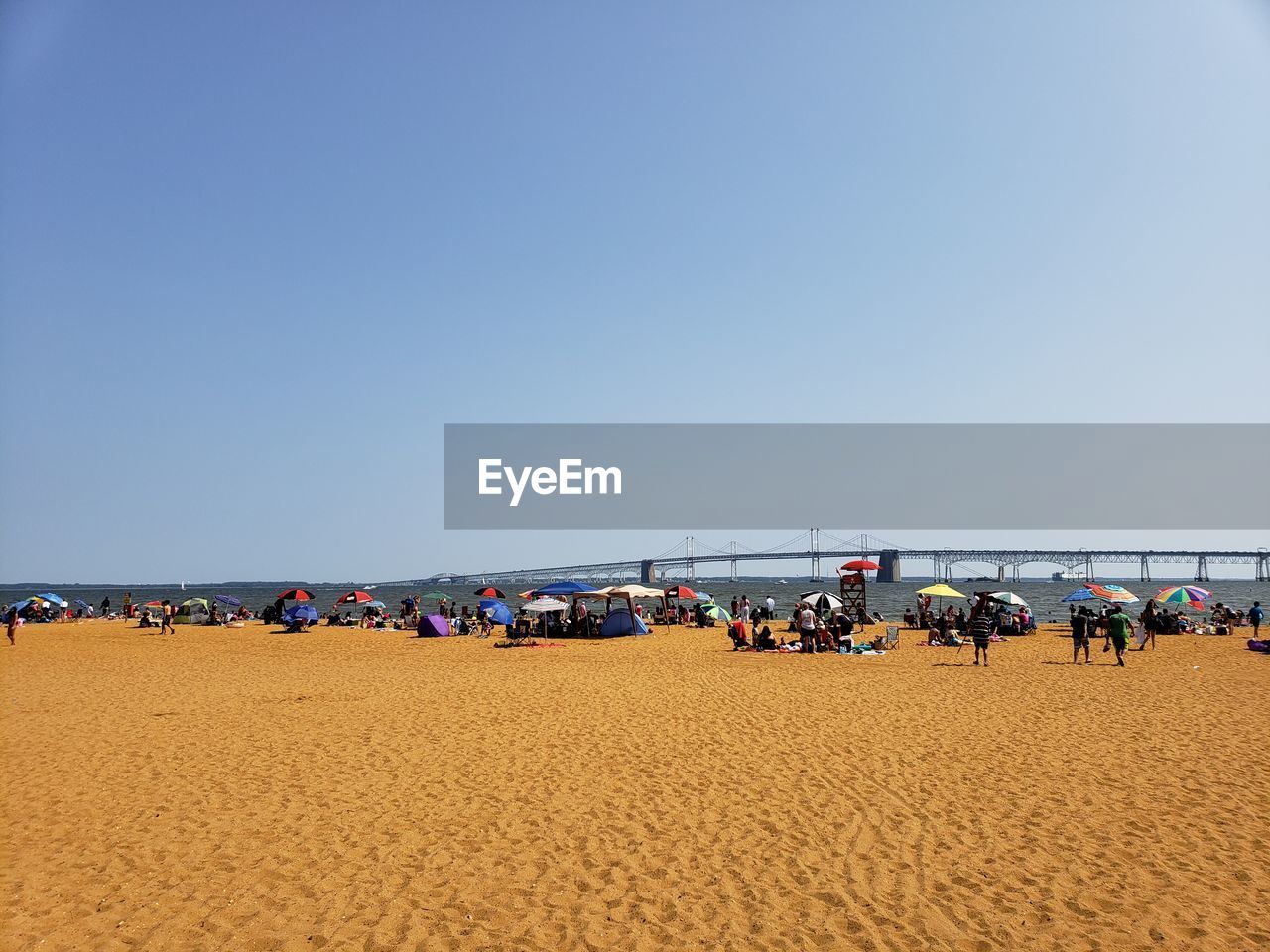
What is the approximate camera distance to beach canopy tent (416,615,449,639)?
1172 inches

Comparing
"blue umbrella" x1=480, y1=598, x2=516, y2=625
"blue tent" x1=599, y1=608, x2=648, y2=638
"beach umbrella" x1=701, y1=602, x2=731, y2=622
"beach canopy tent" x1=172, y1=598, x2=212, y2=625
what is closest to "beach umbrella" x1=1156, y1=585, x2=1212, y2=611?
"beach umbrella" x1=701, y1=602, x2=731, y2=622

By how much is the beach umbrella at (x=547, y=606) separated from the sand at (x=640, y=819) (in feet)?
31.6

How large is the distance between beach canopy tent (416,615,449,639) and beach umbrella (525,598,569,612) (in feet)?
19.7

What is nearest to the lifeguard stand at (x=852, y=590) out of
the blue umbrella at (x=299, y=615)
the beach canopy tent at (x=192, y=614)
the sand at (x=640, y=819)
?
the sand at (x=640, y=819)

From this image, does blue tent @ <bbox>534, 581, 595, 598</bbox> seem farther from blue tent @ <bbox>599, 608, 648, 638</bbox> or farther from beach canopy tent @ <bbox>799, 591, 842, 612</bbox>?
beach canopy tent @ <bbox>799, 591, 842, 612</bbox>

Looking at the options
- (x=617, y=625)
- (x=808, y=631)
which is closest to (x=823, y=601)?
(x=808, y=631)

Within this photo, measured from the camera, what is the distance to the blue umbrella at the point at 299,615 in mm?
32406

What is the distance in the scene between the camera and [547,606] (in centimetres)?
2547

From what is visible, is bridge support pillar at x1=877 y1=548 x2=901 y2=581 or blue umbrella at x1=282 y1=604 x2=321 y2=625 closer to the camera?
blue umbrella at x1=282 y1=604 x2=321 y2=625

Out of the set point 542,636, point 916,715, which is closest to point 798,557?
point 542,636

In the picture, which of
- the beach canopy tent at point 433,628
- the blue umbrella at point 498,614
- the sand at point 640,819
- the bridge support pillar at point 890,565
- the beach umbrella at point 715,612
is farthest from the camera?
the bridge support pillar at point 890,565

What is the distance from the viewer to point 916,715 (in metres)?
12.6

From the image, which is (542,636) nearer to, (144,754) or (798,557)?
(144,754)

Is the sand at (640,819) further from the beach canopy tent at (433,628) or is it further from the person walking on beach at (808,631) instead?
the beach canopy tent at (433,628)
